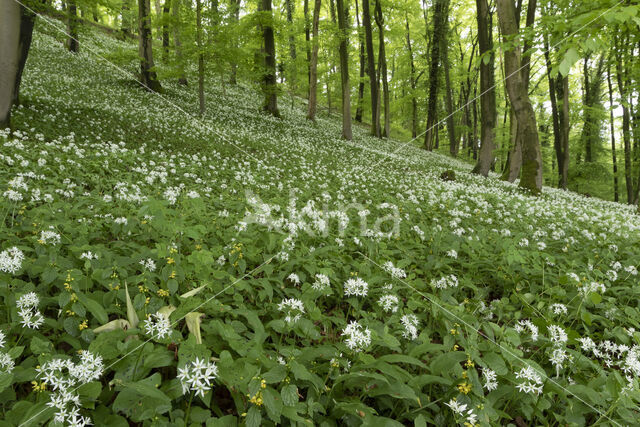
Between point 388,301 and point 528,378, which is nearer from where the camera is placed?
point 528,378

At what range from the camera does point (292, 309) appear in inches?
96.6

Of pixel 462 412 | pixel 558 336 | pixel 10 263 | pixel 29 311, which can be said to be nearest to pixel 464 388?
pixel 462 412

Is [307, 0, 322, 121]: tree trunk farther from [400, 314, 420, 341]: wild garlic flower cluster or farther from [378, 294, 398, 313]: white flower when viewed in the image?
[400, 314, 420, 341]: wild garlic flower cluster

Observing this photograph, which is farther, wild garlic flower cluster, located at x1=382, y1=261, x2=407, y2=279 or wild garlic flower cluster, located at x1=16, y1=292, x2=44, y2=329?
wild garlic flower cluster, located at x1=382, y1=261, x2=407, y2=279

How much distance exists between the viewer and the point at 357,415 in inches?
69.5

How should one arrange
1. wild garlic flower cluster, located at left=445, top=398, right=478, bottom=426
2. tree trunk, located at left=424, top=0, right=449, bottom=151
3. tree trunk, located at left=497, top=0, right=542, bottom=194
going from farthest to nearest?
tree trunk, located at left=424, top=0, right=449, bottom=151 < tree trunk, located at left=497, top=0, right=542, bottom=194 < wild garlic flower cluster, located at left=445, top=398, right=478, bottom=426

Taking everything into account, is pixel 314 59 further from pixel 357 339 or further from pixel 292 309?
pixel 357 339

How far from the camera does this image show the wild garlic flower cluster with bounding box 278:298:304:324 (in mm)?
2324

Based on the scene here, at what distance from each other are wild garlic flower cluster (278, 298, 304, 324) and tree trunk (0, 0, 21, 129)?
8.64 m

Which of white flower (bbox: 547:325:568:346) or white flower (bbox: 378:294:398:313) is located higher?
white flower (bbox: 378:294:398:313)

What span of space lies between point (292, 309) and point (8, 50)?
368 inches

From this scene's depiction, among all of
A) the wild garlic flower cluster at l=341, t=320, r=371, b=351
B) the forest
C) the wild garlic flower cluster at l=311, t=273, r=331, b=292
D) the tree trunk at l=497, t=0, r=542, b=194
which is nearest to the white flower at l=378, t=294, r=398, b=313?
the forest

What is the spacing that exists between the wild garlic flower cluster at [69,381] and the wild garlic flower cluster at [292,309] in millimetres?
1132

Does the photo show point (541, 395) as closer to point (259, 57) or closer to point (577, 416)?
point (577, 416)
